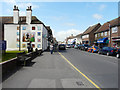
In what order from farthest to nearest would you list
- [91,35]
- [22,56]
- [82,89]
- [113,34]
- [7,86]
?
[91,35] < [113,34] < [22,56] < [7,86] < [82,89]

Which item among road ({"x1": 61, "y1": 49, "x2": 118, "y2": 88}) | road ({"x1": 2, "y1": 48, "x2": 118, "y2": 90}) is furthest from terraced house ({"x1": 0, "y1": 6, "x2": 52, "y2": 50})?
road ({"x1": 2, "y1": 48, "x2": 118, "y2": 90})

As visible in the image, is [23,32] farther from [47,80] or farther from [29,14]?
[47,80]

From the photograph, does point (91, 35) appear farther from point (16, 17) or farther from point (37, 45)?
point (16, 17)

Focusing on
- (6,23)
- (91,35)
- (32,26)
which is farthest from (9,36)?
(91,35)

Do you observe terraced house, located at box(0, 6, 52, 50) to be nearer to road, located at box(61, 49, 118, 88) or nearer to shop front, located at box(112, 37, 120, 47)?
shop front, located at box(112, 37, 120, 47)

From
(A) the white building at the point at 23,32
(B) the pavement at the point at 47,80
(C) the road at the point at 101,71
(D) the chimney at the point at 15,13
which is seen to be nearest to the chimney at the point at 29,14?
(A) the white building at the point at 23,32

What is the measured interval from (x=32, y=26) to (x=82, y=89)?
34.5 meters

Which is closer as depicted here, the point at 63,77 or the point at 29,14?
the point at 63,77

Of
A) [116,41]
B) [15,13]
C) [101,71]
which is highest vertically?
[15,13]

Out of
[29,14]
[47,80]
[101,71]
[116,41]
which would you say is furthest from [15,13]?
[47,80]

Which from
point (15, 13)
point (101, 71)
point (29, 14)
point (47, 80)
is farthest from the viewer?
point (29, 14)

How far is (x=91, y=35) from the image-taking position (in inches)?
2183

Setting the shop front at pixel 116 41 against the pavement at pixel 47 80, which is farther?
the shop front at pixel 116 41

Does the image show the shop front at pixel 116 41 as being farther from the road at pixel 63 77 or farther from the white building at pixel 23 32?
the road at pixel 63 77
